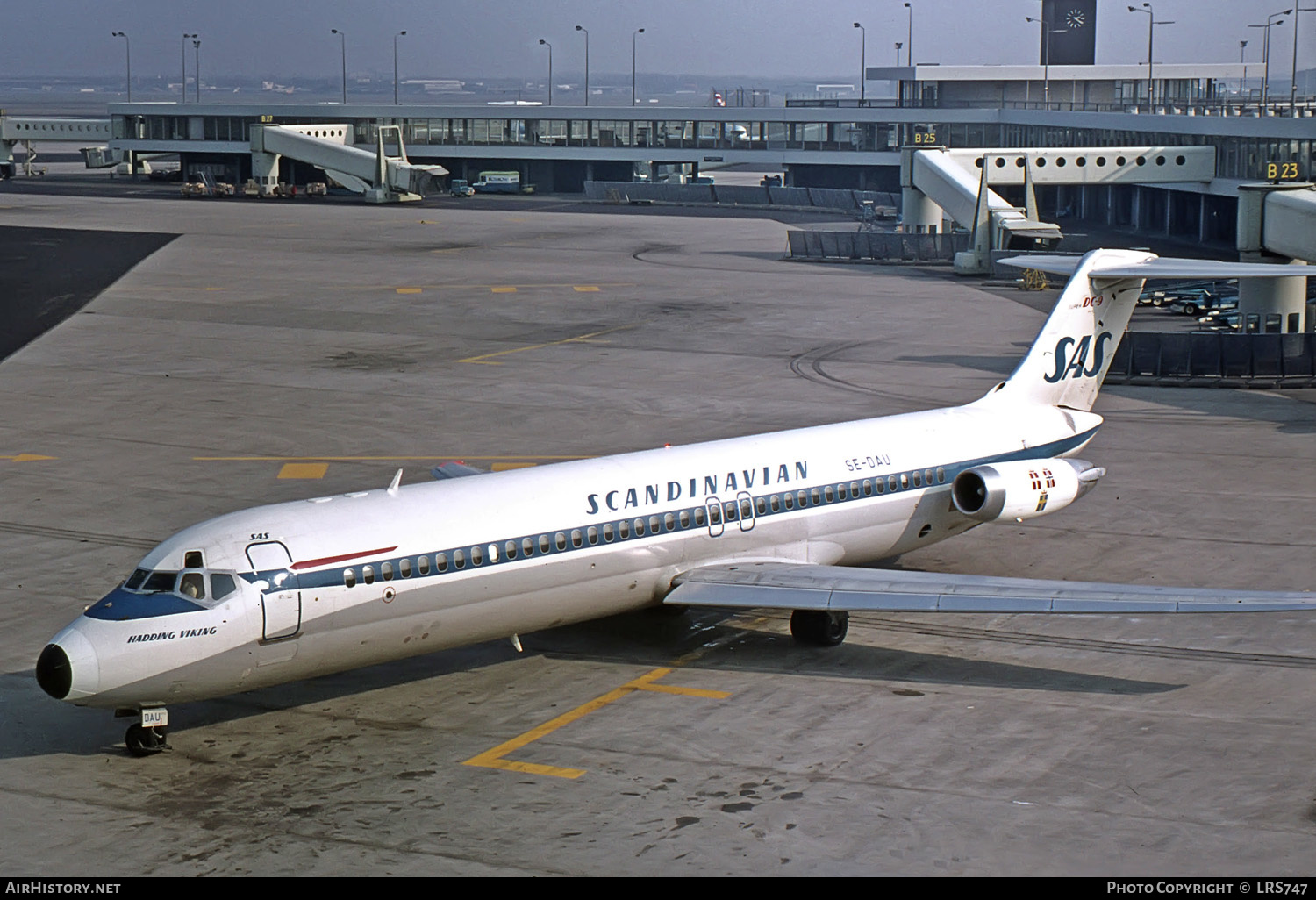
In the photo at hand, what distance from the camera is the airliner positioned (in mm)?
19656

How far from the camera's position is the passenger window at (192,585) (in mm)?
19625

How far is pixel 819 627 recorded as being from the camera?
2436 centimetres

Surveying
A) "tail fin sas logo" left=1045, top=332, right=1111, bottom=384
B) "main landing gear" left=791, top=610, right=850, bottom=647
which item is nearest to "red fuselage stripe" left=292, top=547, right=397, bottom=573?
"main landing gear" left=791, top=610, right=850, bottom=647

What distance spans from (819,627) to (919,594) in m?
1.94

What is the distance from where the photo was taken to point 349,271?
79.9 meters

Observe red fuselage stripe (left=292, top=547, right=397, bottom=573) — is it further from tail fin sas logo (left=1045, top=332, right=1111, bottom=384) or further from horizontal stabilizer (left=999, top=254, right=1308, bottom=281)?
tail fin sas logo (left=1045, top=332, right=1111, bottom=384)

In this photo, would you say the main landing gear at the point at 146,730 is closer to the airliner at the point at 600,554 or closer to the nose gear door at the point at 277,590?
the airliner at the point at 600,554

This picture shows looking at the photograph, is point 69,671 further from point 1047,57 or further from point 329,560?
point 1047,57

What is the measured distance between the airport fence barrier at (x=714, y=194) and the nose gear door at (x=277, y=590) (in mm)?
109232

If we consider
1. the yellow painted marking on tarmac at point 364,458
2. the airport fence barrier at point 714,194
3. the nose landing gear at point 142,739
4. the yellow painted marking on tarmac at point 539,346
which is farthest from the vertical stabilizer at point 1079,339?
the airport fence barrier at point 714,194

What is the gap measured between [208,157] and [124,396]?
4325 inches

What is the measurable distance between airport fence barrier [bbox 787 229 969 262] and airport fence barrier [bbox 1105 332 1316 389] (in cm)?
3535

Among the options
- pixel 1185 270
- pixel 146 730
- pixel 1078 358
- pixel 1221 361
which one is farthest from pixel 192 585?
pixel 1221 361

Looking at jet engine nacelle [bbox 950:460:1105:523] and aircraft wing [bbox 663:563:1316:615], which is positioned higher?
jet engine nacelle [bbox 950:460:1105:523]
